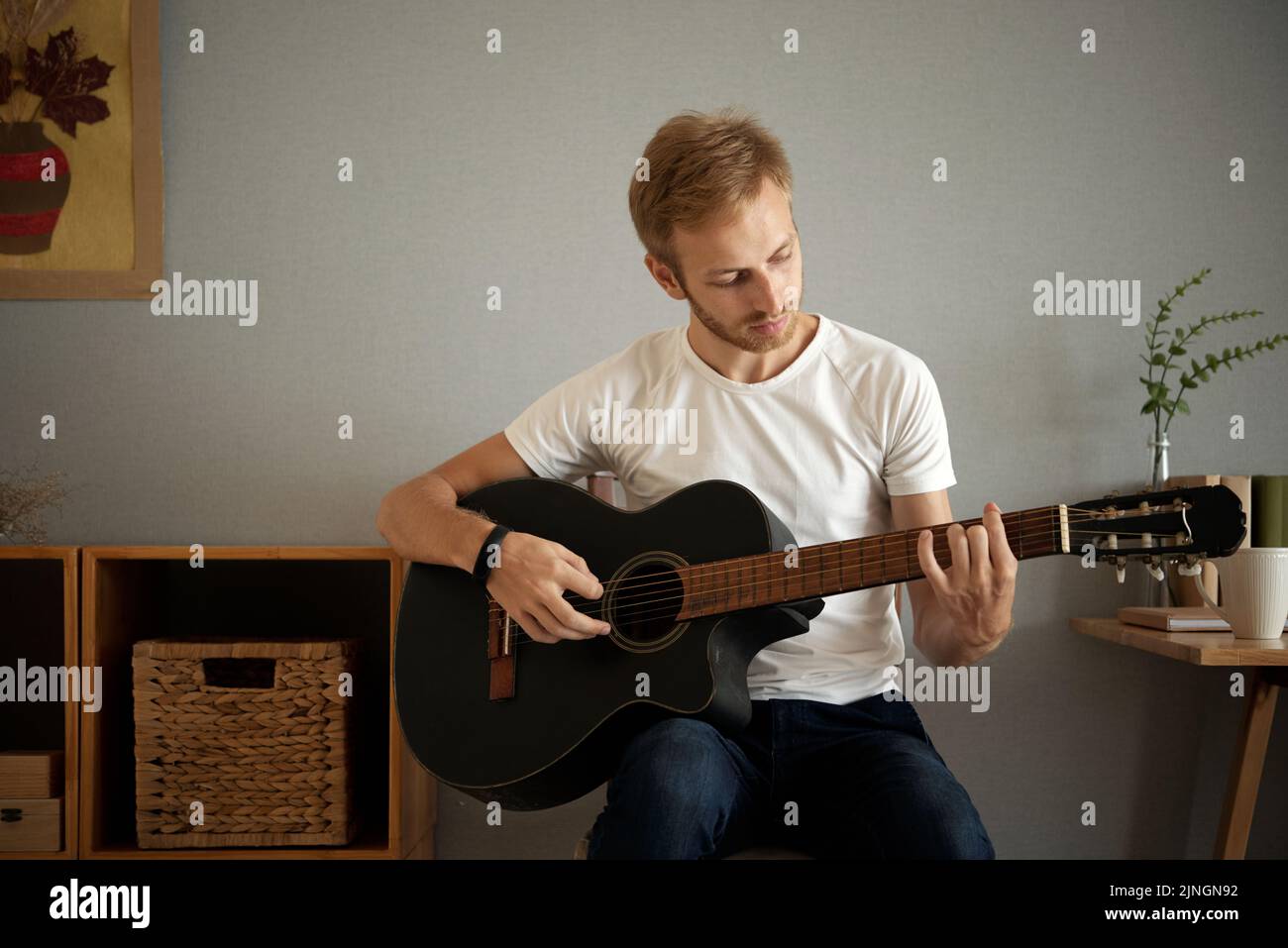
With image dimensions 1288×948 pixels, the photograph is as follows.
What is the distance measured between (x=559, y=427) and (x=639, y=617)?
1.38ft

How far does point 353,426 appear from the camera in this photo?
2.15m

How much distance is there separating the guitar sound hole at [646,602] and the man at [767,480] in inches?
1.6

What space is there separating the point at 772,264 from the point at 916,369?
0.27 metres

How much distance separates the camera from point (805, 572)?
1.29m

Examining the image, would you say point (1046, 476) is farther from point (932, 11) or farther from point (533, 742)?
point (533, 742)

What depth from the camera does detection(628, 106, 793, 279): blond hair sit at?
149 cm

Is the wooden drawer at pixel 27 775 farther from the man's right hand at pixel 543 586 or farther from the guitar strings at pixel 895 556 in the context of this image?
the guitar strings at pixel 895 556

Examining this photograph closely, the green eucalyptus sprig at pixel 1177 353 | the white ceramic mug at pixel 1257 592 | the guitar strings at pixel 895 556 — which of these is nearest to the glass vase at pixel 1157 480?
the green eucalyptus sprig at pixel 1177 353

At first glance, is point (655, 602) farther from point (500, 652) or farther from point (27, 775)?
point (27, 775)

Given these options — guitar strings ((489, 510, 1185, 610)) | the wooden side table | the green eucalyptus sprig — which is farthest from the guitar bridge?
the green eucalyptus sprig

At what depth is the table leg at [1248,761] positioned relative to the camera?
1.84 metres

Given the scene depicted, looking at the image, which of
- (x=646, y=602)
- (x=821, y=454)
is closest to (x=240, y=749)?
(x=646, y=602)
